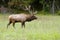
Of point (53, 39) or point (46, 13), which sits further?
point (46, 13)

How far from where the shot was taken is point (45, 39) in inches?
339

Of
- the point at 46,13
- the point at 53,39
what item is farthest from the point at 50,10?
the point at 53,39

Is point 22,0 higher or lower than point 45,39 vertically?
lower

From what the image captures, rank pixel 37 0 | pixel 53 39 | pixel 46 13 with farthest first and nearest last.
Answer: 1. pixel 37 0
2. pixel 46 13
3. pixel 53 39

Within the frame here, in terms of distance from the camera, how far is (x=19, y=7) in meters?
33.9

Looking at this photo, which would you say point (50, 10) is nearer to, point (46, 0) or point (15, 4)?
point (46, 0)

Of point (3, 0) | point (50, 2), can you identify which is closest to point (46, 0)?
point (50, 2)

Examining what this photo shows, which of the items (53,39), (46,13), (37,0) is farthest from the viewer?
(37,0)

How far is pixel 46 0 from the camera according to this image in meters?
35.0

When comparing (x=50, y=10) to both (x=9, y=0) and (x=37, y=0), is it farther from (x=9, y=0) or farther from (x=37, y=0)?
(x=9, y=0)

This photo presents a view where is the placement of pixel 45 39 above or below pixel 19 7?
above

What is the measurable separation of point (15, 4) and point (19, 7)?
0.74 metres

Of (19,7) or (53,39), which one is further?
(19,7)

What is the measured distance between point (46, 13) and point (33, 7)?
2.73m
